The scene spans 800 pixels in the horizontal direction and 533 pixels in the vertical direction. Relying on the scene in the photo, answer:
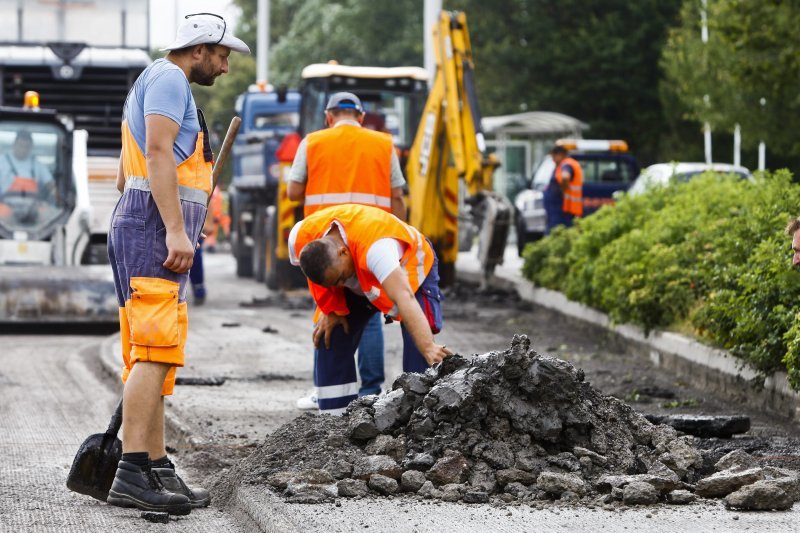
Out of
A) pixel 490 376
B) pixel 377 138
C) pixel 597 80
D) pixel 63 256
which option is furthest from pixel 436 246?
pixel 597 80

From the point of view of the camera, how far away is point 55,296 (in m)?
15.4

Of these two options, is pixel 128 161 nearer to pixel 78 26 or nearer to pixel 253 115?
pixel 78 26

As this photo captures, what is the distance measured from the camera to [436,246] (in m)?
19.8

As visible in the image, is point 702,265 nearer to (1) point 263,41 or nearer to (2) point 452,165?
(2) point 452,165

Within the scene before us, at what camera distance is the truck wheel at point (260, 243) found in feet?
73.9

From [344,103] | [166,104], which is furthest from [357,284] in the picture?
[344,103]

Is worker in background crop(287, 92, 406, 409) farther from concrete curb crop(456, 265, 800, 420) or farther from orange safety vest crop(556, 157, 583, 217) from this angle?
orange safety vest crop(556, 157, 583, 217)

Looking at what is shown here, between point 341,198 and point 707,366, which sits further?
point 707,366

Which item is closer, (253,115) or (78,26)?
(78,26)

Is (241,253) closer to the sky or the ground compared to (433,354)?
closer to the ground

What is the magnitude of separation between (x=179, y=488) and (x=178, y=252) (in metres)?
1.04

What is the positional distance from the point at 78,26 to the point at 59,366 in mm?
8442

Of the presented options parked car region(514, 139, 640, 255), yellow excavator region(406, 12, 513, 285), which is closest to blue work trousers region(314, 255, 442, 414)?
yellow excavator region(406, 12, 513, 285)

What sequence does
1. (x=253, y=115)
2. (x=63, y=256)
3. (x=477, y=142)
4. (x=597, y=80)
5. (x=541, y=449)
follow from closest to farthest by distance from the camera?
(x=541, y=449)
(x=63, y=256)
(x=477, y=142)
(x=253, y=115)
(x=597, y=80)
